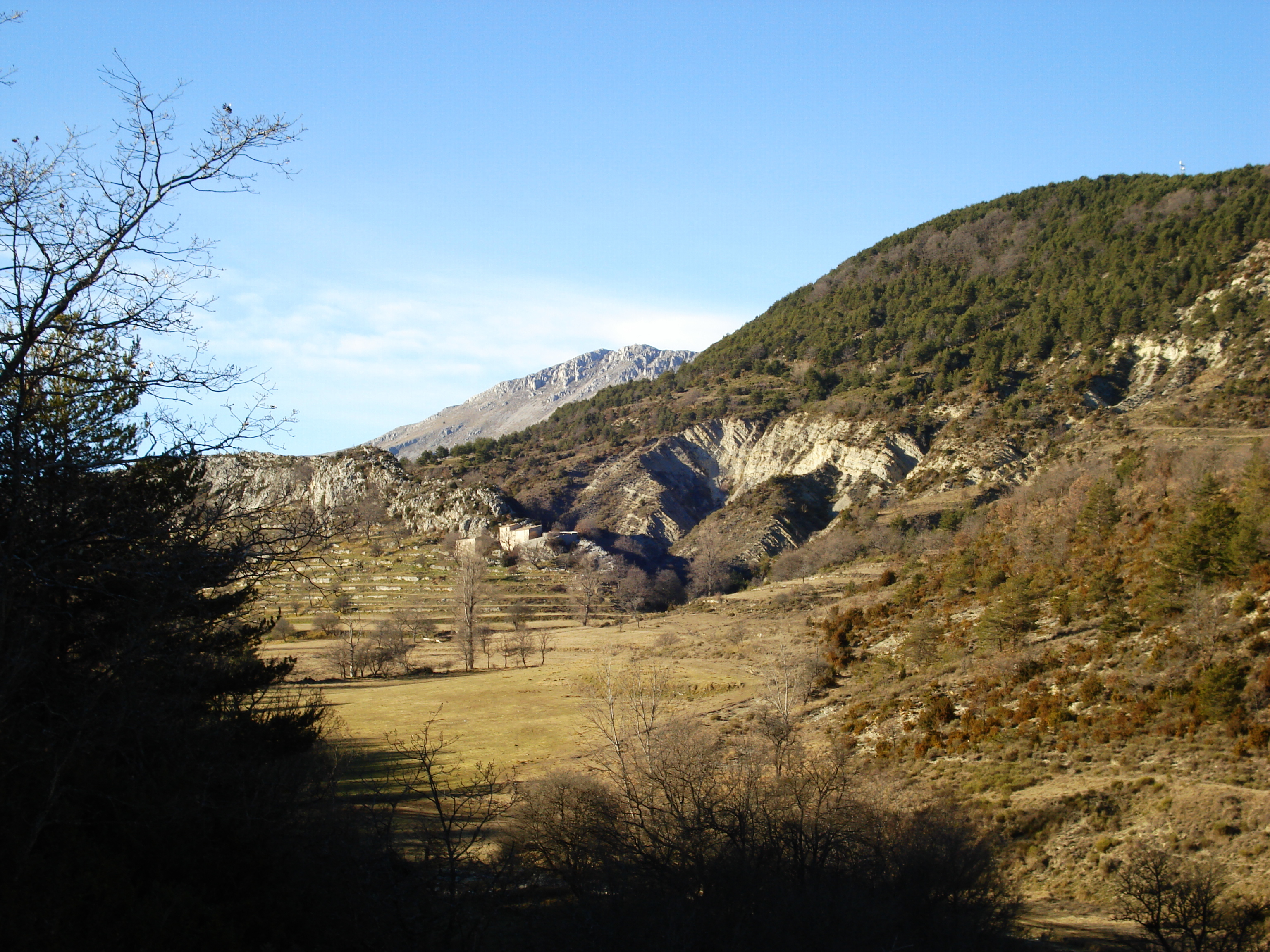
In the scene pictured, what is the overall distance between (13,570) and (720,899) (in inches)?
379

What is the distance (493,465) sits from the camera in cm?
14012

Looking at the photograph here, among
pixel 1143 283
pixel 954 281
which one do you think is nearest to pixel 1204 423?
pixel 1143 283

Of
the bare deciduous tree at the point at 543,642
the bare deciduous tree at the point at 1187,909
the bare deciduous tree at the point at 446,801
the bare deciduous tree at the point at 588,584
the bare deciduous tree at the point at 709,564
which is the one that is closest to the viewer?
the bare deciduous tree at the point at 446,801

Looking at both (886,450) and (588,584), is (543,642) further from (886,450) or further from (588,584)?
(886,450)

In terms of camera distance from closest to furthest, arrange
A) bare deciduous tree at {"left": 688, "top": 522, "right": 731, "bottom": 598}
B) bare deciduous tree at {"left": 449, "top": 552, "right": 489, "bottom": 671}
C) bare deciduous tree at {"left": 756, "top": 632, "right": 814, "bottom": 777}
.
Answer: bare deciduous tree at {"left": 756, "top": 632, "right": 814, "bottom": 777}
bare deciduous tree at {"left": 449, "top": 552, "right": 489, "bottom": 671}
bare deciduous tree at {"left": 688, "top": 522, "right": 731, "bottom": 598}

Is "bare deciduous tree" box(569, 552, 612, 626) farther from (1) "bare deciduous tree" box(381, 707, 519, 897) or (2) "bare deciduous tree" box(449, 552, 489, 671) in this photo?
(1) "bare deciduous tree" box(381, 707, 519, 897)

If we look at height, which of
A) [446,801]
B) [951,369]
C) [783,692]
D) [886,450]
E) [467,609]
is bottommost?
[446,801]

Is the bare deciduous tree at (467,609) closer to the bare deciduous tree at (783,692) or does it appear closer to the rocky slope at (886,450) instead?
the bare deciduous tree at (783,692)

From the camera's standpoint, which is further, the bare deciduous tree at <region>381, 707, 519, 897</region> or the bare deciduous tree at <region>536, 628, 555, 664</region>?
the bare deciduous tree at <region>536, 628, 555, 664</region>

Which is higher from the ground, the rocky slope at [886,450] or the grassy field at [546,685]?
the rocky slope at [886,450]

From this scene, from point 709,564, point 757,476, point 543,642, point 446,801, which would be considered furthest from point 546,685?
point 757,476

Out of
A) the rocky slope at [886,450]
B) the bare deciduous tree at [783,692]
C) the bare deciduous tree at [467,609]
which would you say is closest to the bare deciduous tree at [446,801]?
Answer: the bare deciduous tree at [783,692]

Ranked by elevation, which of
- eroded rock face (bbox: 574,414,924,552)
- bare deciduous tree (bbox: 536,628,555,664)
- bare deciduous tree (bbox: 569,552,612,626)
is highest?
eroded rock face (bbox: 574,414,924,552)

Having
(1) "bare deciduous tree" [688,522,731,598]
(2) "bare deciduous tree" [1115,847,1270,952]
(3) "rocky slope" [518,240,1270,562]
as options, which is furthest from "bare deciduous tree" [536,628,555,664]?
(2) "bare deciduous tree" [1115,847,1270,952]
